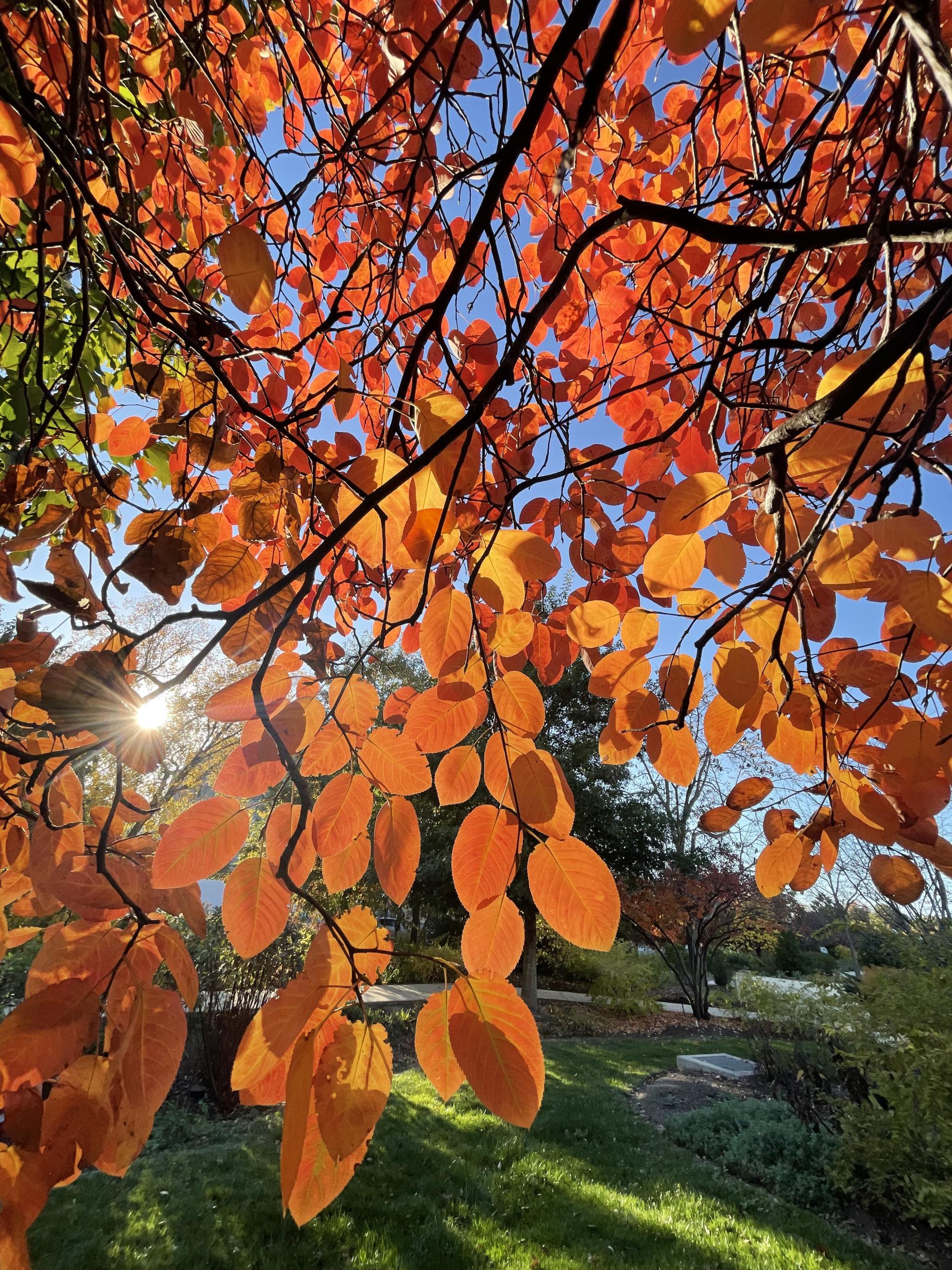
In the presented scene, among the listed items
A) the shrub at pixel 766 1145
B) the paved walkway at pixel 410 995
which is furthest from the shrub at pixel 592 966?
the shrub at pixel 766 1145

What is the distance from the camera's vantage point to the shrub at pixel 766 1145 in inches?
161

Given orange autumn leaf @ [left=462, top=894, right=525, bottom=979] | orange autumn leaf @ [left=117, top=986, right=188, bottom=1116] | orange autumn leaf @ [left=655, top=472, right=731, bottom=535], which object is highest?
orange autumn leaf @ [left=655, top=472, right=731, bottom=535]

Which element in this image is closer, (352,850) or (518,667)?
(352,850)

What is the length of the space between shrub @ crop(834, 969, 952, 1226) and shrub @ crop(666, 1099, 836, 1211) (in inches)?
7.1

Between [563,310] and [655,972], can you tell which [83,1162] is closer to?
[563,310]

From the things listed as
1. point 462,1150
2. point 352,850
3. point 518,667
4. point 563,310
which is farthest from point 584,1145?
point 563,310

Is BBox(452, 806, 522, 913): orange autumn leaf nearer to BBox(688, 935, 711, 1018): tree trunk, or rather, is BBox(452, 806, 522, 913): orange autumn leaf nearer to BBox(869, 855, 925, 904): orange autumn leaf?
BBox(869, 855, 925, 904): orange autumn leaf

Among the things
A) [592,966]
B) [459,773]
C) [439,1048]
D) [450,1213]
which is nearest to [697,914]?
[592,966]

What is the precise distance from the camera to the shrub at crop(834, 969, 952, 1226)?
3.73 meters

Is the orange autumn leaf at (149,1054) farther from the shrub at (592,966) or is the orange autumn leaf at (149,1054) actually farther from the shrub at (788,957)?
the shrub at (788,957)

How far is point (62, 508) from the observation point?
115cm

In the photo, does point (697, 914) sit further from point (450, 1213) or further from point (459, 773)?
point (459, 773)

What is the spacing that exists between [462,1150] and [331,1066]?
488 cm

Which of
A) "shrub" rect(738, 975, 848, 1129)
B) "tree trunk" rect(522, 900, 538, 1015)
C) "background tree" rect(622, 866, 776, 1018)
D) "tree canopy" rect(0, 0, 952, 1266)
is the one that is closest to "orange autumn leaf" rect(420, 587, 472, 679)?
"tree canopy" rect(0, 0, 952, 1266)
